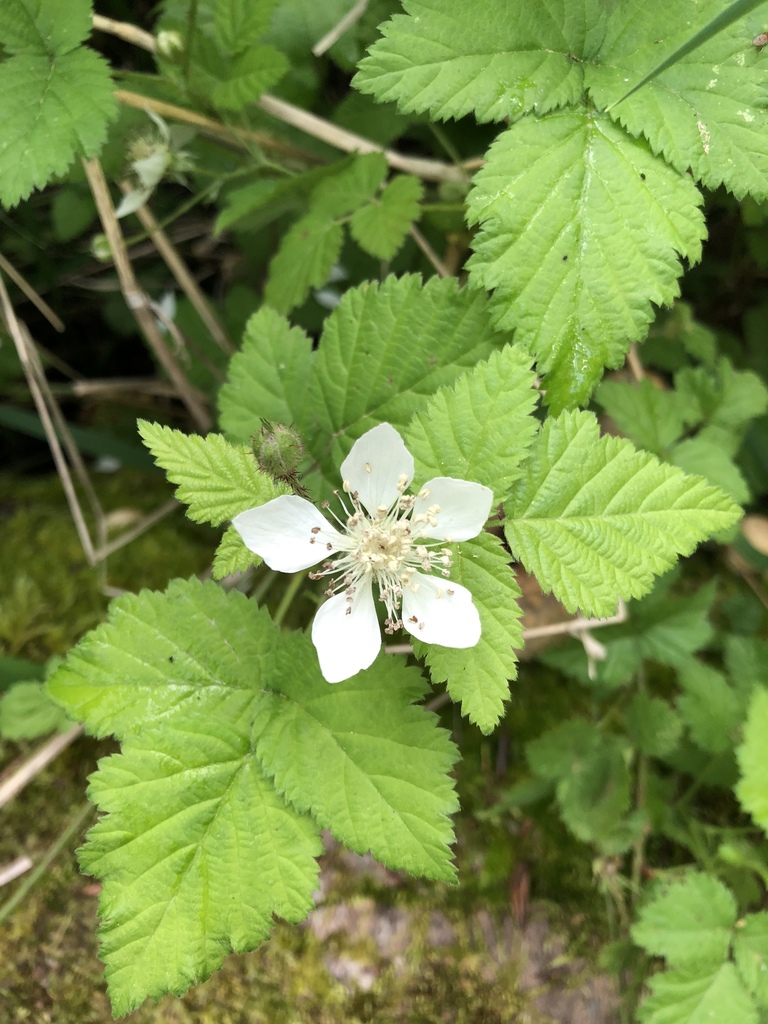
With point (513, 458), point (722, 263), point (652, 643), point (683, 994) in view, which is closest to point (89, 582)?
point (513, 458)

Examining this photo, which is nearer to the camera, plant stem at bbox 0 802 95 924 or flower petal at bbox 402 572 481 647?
flower petal at bbox 402 572 481 647

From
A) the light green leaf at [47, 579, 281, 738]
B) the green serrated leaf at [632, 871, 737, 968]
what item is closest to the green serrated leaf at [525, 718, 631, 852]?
the green serrated leaf at [632, 871, 737, 968]

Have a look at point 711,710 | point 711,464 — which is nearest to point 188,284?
point 711,464

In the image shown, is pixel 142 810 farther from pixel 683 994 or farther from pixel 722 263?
pixel 722 263

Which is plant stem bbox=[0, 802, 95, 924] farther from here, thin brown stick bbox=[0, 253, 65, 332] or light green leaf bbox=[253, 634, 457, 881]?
thin brown stick bbox=[0, 253, 65, 332]

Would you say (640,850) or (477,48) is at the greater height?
(477,48)

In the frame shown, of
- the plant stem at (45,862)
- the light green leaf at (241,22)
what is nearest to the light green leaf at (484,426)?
the light green leaf at (241,22)

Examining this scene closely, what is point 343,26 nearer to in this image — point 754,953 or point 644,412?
point 644,412
